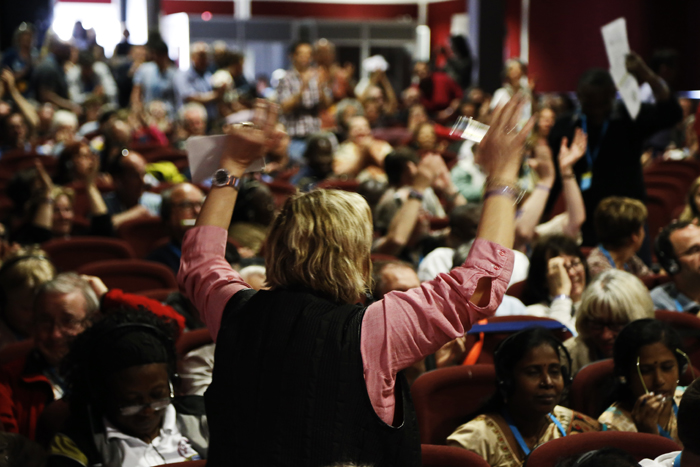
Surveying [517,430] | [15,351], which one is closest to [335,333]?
[517,430]

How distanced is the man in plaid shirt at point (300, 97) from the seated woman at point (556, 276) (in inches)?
198

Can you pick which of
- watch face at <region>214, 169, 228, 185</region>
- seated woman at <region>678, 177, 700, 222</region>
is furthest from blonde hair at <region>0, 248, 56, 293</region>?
seated woman at <region>678, 177, 700, 222</region>

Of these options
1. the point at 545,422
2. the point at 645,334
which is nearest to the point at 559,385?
the point at 545,422

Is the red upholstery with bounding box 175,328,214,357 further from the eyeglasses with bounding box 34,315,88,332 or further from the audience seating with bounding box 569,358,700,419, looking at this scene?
the audience seating with bounding box 569,358,700,419

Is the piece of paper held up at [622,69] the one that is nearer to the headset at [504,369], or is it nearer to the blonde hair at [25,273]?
the headset at [504,369]

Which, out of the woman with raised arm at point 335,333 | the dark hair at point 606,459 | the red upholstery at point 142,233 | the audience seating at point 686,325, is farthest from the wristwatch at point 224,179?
the red upholstery at point 142,233

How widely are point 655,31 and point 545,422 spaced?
1008 cm

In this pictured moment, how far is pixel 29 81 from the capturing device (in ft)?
34.8

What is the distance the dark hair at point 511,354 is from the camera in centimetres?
257

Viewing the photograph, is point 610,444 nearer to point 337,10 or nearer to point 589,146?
point 589,146

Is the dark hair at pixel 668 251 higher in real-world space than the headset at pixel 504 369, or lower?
higher

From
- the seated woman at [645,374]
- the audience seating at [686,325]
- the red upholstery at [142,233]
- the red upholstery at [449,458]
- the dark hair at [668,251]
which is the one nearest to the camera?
the red upholstery at [449,458]

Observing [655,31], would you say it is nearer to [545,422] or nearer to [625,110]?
[625,110]

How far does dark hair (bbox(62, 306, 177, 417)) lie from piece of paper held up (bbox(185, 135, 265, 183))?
0.68m
